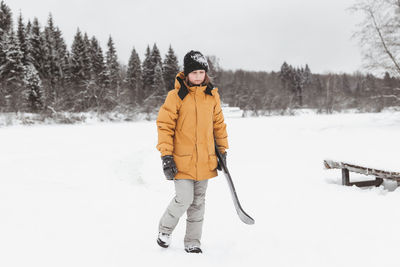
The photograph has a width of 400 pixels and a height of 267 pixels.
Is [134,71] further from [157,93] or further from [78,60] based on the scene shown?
[157,93]

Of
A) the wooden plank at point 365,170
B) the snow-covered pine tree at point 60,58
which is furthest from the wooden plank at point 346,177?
the snow-covered pine tree at point 60,58

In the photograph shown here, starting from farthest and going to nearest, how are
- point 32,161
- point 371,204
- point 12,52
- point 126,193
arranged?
1. point 12,52
2. point 32,161
3. point 126,193
4. point 371,204

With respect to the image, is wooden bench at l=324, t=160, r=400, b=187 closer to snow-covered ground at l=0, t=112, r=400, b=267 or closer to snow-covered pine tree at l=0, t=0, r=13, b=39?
snow-covered ground at l=0, t=112, r=400, b=267

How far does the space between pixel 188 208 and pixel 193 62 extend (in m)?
1.34

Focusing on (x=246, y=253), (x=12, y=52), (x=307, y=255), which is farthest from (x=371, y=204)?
(x=12, y=52)

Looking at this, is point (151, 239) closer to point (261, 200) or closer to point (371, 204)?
point (261, 200)

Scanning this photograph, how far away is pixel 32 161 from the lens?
6793mm

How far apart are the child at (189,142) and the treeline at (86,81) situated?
23.9 m

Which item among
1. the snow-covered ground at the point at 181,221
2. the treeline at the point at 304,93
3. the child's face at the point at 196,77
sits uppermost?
the treeline at the point at 304,93

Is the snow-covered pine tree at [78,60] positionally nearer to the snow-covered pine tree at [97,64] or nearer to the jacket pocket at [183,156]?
the snow-covered pine tree at [97,64]

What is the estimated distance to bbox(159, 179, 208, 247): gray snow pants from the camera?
2.43 m

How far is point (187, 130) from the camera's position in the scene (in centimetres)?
242

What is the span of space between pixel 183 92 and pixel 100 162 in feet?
18.8

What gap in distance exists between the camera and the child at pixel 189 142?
7.79ft
